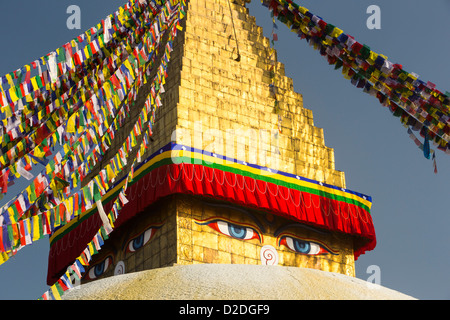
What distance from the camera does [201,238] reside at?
1256 cm

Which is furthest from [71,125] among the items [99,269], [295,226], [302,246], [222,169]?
[302,246]

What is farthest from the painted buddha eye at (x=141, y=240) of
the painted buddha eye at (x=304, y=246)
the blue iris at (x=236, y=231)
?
the painted buddha eye at (x=304, y=246)

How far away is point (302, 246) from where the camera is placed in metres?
13.8

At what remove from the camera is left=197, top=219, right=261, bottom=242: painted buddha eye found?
12863 mm

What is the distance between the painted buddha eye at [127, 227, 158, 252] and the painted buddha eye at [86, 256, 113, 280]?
0.70m

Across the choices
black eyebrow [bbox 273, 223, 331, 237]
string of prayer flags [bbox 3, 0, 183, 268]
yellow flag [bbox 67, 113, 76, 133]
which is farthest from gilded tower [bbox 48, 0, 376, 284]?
string of prayer flags [bbox 3, 0, 183, 268]

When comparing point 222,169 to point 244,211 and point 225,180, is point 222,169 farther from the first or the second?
point 244,211

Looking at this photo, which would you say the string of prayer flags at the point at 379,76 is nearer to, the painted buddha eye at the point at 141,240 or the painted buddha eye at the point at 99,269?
the painted buddha eye at the point at 141,240

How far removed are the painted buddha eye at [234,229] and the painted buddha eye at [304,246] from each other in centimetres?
65

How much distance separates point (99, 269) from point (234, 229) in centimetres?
302

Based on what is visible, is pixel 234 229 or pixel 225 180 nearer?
pixel 225 180

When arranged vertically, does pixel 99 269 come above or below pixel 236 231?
below

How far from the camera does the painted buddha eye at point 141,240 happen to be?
1303 cm
